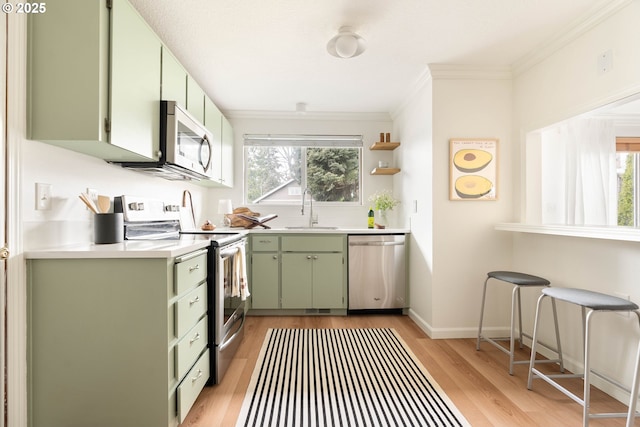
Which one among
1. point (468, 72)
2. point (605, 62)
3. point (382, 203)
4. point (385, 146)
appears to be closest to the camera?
point (605, 62)

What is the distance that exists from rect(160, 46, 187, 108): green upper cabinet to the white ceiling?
0.70ft

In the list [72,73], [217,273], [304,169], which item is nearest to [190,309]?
[217,273]

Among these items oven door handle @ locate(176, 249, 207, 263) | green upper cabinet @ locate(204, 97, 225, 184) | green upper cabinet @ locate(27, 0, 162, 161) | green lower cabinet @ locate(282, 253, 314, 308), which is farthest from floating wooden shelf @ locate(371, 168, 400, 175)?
green upper cabinet @ locate(27, 0, 162, 161)

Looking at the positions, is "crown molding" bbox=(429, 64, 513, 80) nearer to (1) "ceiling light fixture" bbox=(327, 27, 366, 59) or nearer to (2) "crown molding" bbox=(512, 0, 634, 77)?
(2) "crown molding" bbox=(512, 0, 634, 77)

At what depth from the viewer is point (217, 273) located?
1.96 meters

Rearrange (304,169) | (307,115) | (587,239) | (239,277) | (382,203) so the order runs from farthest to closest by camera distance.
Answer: (304,169) < (307,115) < (382,203) < (239,277) < (587,239)

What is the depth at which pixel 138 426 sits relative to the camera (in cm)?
141

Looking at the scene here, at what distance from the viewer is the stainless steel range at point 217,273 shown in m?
1.98

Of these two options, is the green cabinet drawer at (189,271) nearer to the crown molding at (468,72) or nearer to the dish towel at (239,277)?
the dish towel at (239,277)

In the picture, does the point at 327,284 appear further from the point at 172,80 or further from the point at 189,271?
the point at 172,80

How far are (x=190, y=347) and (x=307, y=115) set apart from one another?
3.03 m

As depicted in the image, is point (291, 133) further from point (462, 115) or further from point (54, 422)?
point (54, 422)

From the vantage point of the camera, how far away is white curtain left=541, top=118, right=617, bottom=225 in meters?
2.46

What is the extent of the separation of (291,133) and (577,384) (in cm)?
349
